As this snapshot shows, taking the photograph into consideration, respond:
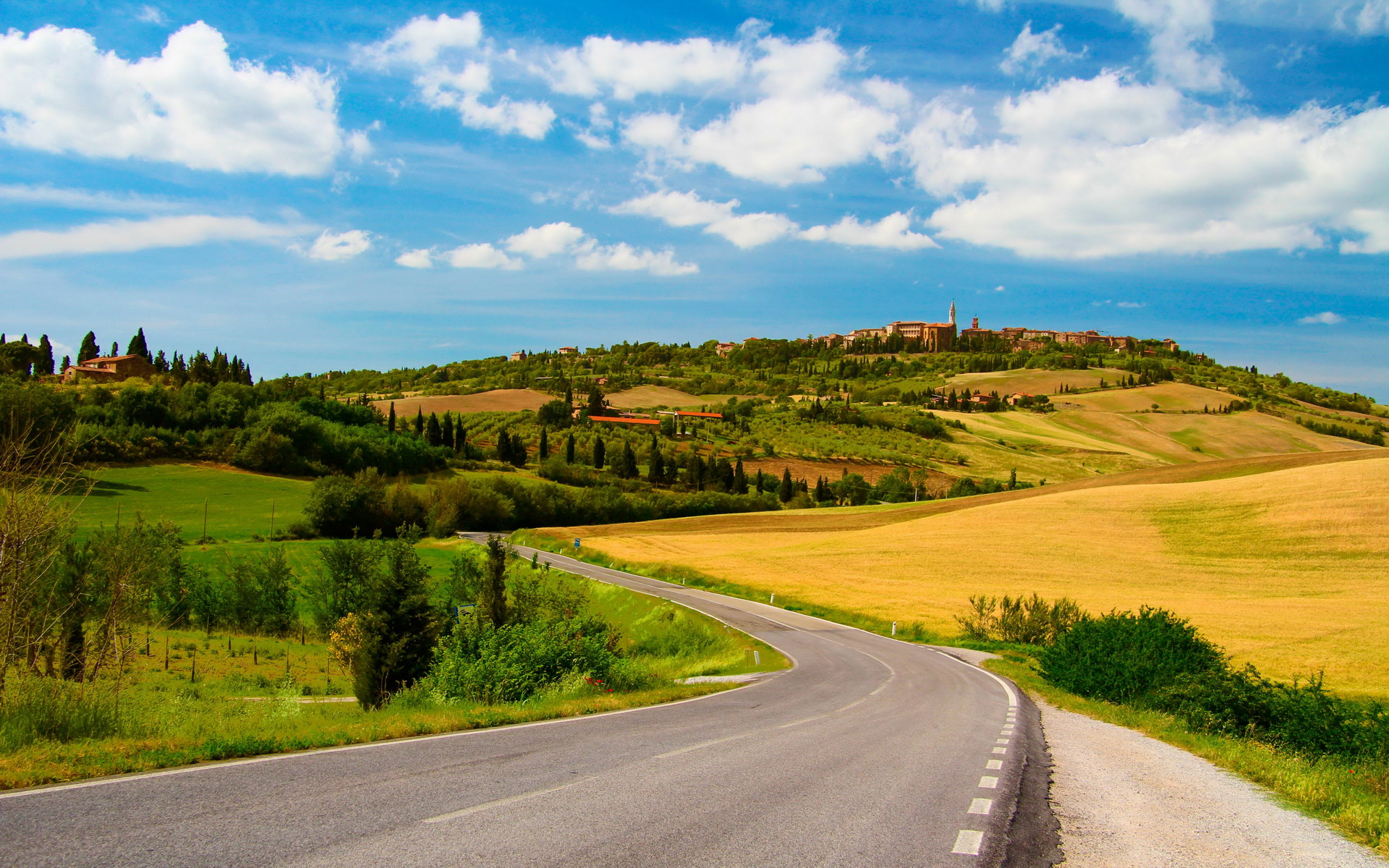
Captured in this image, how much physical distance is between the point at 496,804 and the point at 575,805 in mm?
765

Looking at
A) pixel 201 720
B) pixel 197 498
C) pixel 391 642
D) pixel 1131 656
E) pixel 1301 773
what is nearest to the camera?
pixel 1301 773

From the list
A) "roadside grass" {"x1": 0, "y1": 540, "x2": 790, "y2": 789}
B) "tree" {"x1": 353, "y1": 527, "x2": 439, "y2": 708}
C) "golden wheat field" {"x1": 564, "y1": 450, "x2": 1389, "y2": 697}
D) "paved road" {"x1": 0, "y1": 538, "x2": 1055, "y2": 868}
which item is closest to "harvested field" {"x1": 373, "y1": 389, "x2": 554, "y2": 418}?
"golden wheat field" {"x1": 564, "y1": 450, "x2": 1389, "y2": 697}

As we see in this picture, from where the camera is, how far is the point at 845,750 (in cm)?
1138

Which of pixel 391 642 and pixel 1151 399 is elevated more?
pixel 1151 399

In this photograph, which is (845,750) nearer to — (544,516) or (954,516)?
(954,516)

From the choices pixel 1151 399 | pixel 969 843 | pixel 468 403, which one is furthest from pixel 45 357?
pixel 1151 399

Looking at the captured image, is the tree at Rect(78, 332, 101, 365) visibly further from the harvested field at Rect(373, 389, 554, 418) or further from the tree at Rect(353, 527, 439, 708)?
the tree at Rect(353, 527, 439, 708)

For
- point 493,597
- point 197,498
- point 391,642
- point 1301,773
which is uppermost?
point 1301,773

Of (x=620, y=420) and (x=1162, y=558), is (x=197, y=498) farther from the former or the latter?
(x=1162, y=558)

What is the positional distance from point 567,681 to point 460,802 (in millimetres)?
10316

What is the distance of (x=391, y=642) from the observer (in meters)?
28.6

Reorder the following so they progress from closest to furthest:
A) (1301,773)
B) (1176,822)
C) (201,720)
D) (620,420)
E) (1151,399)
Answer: (1176,822) → (1301,773) → (201,720) → (620,420) → (1151,399)

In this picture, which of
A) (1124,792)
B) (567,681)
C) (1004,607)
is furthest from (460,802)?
(1004,607)

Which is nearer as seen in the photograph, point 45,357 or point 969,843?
point 969,843
